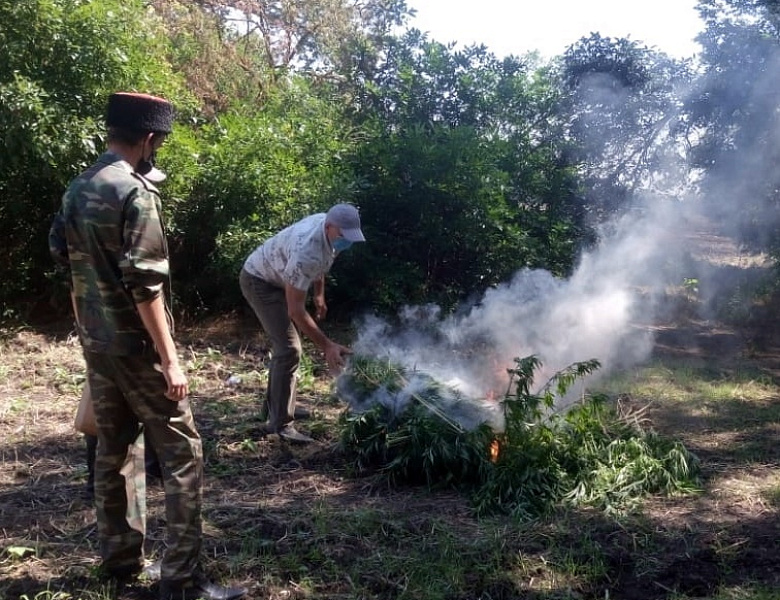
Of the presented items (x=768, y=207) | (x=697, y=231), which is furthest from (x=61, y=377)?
(x=697, y=231)

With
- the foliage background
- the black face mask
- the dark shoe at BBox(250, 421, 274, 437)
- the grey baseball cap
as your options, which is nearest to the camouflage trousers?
the black face mask

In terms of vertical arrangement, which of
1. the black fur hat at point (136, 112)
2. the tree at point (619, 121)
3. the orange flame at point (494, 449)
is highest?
the tree at point (619, 121)

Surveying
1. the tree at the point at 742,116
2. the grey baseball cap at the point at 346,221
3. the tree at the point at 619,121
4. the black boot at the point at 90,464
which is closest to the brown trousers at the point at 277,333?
the grey baseball cap at the point at 346,221

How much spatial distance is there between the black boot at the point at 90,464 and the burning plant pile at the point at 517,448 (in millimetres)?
1701

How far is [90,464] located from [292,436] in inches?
63.6

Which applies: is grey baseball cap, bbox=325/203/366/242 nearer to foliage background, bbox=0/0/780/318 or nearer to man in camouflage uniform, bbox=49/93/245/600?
man in camouflage uniform, bbox=49/93/245/600

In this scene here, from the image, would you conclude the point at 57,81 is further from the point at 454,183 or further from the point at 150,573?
the point at 150,573

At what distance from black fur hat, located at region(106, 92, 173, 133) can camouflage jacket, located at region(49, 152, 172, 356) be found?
16 cm

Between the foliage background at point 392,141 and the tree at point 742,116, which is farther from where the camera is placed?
the tree at point 742,116

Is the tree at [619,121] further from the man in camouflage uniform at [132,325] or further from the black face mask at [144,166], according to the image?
the man in camouflage uniform at [132,325]

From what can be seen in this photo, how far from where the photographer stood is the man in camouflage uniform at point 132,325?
3.25 meters

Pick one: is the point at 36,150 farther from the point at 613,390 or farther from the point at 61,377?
the point at 613,390

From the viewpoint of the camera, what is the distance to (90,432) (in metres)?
4.44

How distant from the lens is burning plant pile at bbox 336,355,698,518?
4844 millimetres
